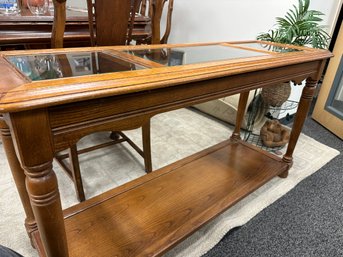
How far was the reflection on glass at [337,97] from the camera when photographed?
7.20 feet

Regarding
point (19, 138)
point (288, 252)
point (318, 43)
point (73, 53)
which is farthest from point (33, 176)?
point (318, 43)

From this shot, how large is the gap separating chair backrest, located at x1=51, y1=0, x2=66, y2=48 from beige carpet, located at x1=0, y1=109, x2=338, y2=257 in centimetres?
77

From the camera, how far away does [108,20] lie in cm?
123

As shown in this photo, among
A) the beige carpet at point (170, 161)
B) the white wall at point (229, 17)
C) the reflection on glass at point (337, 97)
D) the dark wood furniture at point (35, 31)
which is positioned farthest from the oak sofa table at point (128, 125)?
the reflection on glass at point (337, 97)

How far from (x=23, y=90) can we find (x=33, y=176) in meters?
0.19

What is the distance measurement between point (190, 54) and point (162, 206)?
2.26 feet

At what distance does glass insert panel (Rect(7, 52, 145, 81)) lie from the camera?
2.12 feet

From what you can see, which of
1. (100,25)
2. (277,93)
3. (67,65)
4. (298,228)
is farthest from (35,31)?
(298,228)

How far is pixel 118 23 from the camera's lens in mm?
1274

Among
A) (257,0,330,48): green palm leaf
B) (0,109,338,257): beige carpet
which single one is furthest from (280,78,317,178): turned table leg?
(257,0,330,48): green palm leaf

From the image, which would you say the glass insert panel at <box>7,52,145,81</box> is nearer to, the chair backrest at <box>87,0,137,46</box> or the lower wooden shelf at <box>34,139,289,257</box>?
the chair backrest at <box>87,0,137,46</box>

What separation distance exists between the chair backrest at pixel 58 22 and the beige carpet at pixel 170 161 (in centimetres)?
77

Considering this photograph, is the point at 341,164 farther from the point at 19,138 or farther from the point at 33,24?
the point at 33,24

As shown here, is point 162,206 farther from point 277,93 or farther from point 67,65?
point 277,93
